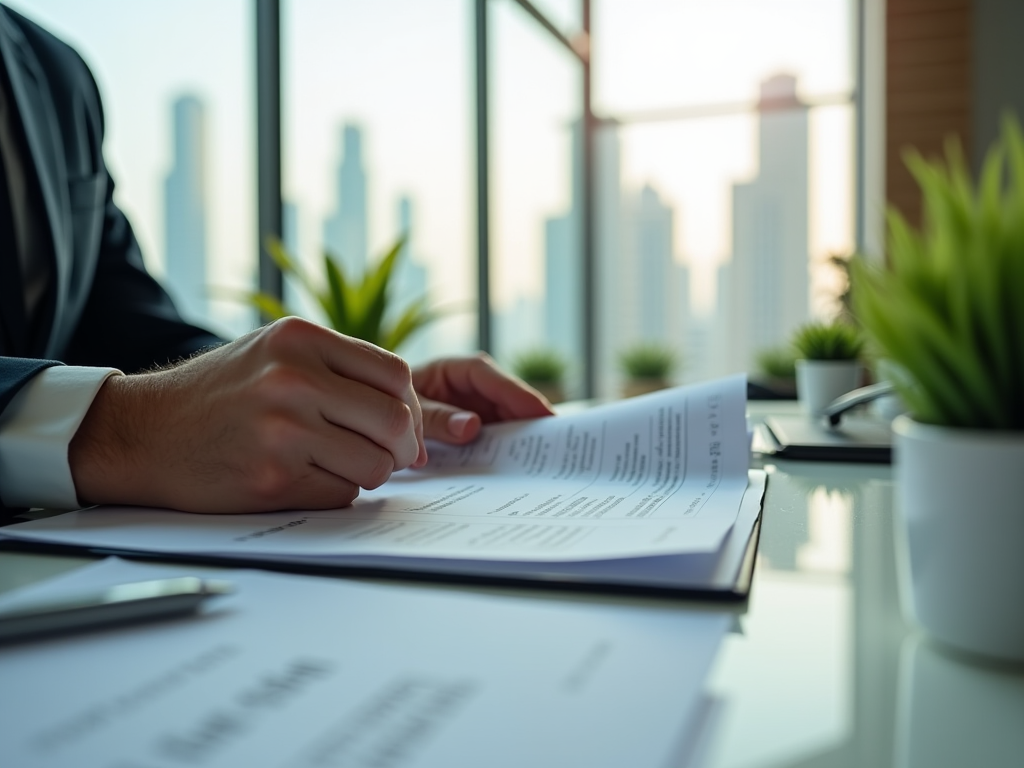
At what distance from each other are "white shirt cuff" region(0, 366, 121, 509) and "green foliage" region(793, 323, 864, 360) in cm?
84

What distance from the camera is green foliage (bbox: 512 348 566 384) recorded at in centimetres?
354

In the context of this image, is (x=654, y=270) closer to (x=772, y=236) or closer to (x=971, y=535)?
(x=772, y=236)

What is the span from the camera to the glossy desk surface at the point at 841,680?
196mm

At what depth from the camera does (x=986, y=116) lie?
382 cm

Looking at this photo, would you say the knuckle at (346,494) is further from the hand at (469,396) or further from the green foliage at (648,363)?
the green foliage at (648,363)

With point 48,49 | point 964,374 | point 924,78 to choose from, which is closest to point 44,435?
point 964,374

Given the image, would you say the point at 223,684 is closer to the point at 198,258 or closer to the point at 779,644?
the point at 779,644

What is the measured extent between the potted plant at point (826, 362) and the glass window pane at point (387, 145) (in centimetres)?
124

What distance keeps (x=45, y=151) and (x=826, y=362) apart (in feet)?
3.20

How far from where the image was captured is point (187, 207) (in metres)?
1.85

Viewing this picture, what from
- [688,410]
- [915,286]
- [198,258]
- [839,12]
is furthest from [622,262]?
[915,286]

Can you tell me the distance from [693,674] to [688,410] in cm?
39

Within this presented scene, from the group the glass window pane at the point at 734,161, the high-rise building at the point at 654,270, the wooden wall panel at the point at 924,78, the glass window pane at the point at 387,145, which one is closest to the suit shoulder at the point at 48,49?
the glass window pane at the point at 387,145

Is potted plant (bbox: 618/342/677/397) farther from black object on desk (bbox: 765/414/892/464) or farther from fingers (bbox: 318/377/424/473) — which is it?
fingers (bbox: 318/377/424/473)
